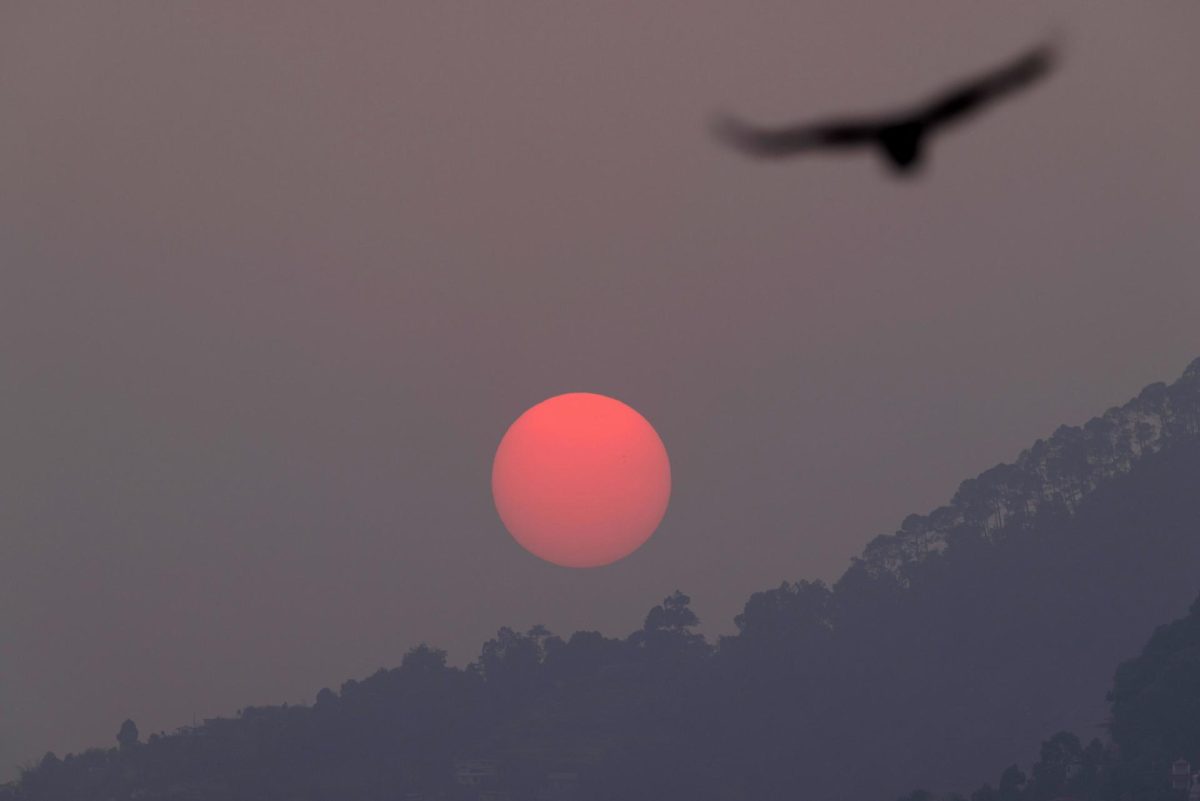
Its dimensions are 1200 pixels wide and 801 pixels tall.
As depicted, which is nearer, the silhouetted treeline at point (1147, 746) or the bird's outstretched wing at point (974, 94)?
the bird's outstretched wing at point (974, 94)

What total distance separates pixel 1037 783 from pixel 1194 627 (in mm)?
15030

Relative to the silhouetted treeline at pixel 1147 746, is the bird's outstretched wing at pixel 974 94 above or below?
below

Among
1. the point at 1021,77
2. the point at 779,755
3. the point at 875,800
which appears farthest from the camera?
the point at 779,755

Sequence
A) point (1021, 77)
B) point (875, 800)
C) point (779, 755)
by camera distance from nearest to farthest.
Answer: point (1021, 77) → point (875, 800) → point (779, 755)

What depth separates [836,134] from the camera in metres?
12.6

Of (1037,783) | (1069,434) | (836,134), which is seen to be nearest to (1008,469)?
(1069,434)

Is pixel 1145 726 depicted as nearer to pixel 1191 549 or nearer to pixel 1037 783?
pixel 1037 783

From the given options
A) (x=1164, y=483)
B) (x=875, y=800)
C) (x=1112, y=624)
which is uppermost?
(x=1164, y=483)

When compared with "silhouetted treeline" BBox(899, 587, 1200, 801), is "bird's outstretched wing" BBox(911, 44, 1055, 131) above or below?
below

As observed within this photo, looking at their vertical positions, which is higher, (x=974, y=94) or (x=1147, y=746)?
(x=1147, y=746)

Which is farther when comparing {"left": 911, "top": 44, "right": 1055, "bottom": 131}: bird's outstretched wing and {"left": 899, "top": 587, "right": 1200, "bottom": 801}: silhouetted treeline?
{"left": 899, "top": 587, "right": 1200, "bottom": 801}: silhouetted treeline

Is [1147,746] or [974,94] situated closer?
[974,94]

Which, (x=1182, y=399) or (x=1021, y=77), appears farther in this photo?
(x=1182, y=399)

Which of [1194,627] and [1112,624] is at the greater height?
[1112,624]
